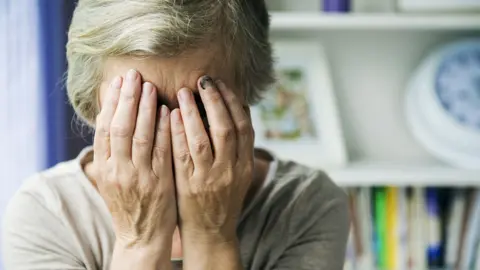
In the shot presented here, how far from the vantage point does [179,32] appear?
102 cm

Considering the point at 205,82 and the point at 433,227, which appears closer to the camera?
the point at 205,82

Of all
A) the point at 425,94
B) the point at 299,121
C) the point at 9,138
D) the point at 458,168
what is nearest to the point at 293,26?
the point at 299,121

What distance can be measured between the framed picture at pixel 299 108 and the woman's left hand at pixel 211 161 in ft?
3.43

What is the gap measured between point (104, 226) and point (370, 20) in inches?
46.1

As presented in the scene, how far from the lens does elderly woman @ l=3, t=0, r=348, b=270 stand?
1044 mm

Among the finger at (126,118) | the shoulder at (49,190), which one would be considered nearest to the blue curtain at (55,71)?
the shoulder at (49,190)

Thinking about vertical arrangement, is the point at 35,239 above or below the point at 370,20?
below

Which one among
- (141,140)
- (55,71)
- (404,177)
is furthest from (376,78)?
(141,140)

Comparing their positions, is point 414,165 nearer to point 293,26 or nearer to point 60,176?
point 293,26

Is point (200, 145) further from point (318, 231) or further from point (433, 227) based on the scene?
point (433, 227)

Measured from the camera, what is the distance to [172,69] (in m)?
1.04

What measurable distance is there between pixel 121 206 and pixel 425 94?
4.45 feet

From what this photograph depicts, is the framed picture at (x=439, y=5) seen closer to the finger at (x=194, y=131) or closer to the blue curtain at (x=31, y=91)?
the blue curtain at (x=31, y=91)

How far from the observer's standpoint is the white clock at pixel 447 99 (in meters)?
2.18
